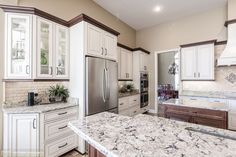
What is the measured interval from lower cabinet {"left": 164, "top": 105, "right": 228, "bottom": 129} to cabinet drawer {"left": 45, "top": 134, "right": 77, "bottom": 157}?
182cm

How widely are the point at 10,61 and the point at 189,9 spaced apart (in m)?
4.97

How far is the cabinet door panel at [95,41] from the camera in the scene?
9.15 feet

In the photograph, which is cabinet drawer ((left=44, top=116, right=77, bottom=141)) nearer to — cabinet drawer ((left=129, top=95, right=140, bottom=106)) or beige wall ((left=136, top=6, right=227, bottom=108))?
cabinet drawer ((left=129, top=95, right=140, bottom=106))

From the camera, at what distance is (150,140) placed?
38.2 inches

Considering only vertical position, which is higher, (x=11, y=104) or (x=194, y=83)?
(x=194, y=83)

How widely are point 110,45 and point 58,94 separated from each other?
1.56m

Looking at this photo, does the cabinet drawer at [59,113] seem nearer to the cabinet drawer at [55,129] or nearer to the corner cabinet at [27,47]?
the cabinet drawer at [55,129]

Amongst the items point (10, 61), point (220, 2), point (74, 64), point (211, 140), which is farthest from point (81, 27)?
point (220, 2)

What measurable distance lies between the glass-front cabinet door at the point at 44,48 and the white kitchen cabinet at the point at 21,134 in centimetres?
75

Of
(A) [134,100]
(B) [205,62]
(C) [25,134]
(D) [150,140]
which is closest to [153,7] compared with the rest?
(B) [205,62]

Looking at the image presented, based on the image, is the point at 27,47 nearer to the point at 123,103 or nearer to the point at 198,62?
the point at 123,103

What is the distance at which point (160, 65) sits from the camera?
8148 mm

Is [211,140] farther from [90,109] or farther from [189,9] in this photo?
[189,9]

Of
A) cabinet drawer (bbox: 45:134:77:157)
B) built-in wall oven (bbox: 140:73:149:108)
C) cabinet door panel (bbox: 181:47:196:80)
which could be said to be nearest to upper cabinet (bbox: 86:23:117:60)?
cabinet drawer (bbox: 45:134:77:157)
